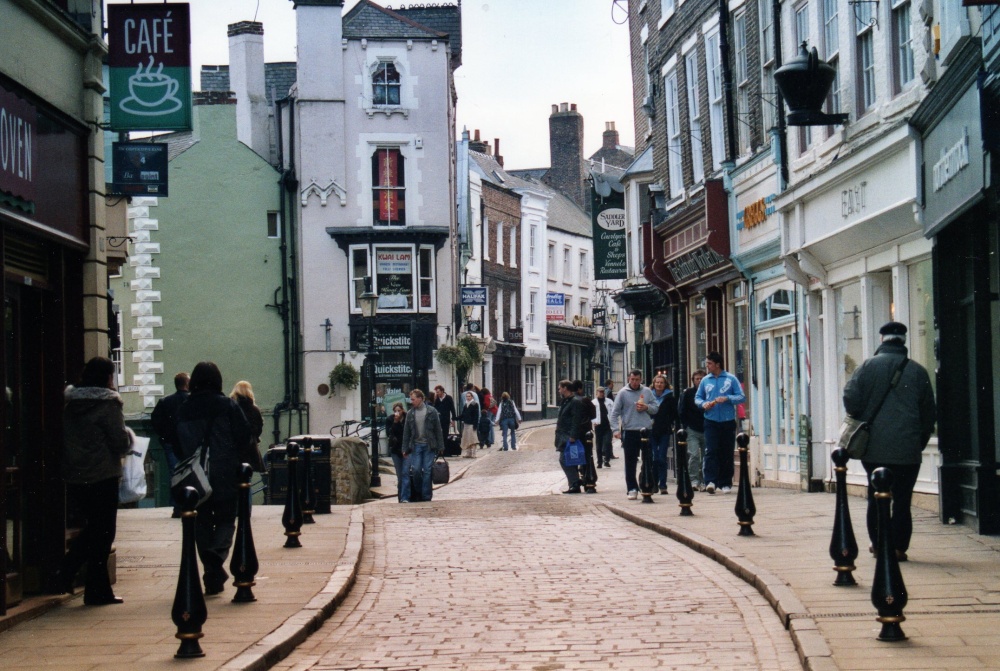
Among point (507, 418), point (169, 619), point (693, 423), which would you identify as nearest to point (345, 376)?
point (507, 418)

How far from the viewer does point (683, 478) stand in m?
16.0

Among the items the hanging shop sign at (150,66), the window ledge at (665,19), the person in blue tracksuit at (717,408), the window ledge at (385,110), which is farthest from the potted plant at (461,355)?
the hanging shop sign at (150,66)

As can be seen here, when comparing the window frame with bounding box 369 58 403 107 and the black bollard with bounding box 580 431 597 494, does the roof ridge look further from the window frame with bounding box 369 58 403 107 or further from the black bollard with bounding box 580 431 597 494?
the black bollard with bounding box 580 431 597 494

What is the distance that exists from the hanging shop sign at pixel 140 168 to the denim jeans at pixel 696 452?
29.1 ft

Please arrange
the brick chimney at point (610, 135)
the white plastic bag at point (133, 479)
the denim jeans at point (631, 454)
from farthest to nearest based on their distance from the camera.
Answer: the brick chimney at point (610, 135) < the denim jeans at point (631, 454) < the white plastic bag at point (133, 479)

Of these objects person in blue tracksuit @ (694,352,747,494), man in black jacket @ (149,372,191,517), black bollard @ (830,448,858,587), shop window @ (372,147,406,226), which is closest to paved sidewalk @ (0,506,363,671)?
man in black jacket @ (149,372,191,517)

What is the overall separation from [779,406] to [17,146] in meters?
14.2

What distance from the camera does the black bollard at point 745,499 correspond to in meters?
13.2

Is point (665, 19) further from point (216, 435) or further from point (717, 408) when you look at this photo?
point (216, 435)

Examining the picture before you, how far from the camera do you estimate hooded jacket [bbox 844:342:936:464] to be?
33.8ft

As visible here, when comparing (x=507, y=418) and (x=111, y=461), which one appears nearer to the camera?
(x=111, y=461)

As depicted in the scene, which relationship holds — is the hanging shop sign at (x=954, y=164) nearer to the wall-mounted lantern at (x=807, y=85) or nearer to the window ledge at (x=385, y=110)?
the wall-mounted lantern at (x=807, y=85)

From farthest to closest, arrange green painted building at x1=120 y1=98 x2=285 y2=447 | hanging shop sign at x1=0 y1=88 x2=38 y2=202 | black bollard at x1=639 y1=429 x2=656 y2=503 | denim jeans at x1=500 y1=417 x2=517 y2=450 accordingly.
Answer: green painted building at x1=120 y1=98 x2=285 y2=447 → denim jeans at x1=500 y1=417 x2=517 y2=450 → black bollard at x1=639 y1=429 x2=656 y2=503 → hanging shop sign at x1=0 y1=88 x2=38 y2=202

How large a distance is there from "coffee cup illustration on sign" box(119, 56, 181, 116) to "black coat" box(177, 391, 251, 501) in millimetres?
2721
